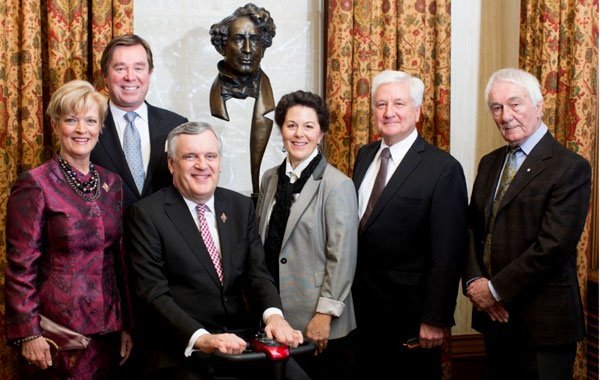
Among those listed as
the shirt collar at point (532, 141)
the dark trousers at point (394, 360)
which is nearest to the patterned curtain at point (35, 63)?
the dark trousers at point (394, 360)

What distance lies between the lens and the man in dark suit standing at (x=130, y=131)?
2582mm

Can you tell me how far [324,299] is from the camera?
2357 millimetres

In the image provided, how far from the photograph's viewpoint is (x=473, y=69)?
396 cm

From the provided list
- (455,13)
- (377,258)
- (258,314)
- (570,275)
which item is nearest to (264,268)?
(258,314)

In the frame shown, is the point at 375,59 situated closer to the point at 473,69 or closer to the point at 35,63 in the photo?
the point at 473,69

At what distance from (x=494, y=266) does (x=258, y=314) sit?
986mm

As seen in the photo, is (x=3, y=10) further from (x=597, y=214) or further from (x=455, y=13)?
(x=597, y=214)

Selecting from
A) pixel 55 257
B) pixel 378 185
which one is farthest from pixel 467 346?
pixel 55 257

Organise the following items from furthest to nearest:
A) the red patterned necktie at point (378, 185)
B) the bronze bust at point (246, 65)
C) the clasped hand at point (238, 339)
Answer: the bronze bust at point (246, 65), the red patterned necktie at point (378, 185), the clasped hand at point (238, 339)

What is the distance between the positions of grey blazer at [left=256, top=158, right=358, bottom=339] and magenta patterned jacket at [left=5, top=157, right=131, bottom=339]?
0.69 meters

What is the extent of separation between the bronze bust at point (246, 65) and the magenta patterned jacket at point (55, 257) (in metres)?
0.95

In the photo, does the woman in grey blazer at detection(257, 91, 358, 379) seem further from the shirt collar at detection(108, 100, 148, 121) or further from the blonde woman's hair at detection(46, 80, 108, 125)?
the blonde woman's hair at detection(46, 80, 108, 125)

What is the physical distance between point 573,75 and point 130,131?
2.25 m

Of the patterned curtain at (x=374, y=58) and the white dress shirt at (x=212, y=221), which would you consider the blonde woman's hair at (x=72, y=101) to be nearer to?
the white dress shirt at (x=212, y=221)
